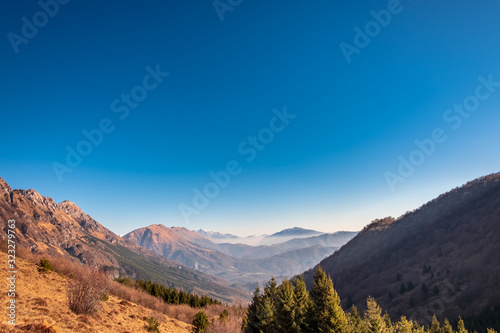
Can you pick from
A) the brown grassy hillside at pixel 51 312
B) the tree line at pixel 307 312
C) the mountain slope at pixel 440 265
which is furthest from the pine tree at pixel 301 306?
the mountain slope at pixel 440 265

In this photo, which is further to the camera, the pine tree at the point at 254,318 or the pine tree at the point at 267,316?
the pine tree at the point at 254,318

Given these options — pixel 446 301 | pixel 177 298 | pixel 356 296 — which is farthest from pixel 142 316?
pixel 356 296

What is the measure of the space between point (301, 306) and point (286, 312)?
1848 mm

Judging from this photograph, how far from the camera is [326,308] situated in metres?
22.6

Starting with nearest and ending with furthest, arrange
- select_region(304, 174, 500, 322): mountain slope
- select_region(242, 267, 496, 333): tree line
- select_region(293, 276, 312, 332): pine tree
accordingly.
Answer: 1. select_region(242, 267, 496, 333): tree line
2. select_region(293, 276, 312, 332): pine tree
3. select_region(304, 174, 500, 322): mountain slope

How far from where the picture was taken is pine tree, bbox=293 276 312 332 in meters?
25.3

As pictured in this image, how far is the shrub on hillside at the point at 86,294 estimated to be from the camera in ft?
74.6

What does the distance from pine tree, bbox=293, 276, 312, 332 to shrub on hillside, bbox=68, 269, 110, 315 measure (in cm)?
2067

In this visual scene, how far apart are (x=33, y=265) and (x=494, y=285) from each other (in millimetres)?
142356

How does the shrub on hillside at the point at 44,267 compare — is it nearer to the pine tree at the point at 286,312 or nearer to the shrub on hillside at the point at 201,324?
the shrub on hillside at the point at 201,324

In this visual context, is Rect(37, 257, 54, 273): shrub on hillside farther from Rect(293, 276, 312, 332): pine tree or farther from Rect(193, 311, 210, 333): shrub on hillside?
Rect(293, 276, 312, 332): pine tree

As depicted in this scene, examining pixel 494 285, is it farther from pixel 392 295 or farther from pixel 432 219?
pixel 432 219

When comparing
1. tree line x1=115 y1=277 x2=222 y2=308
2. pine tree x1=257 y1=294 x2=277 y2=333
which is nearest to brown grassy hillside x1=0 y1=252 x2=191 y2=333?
pine tree x1=257 y1=294 x2=277 y2=333

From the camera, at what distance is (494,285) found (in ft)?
311
